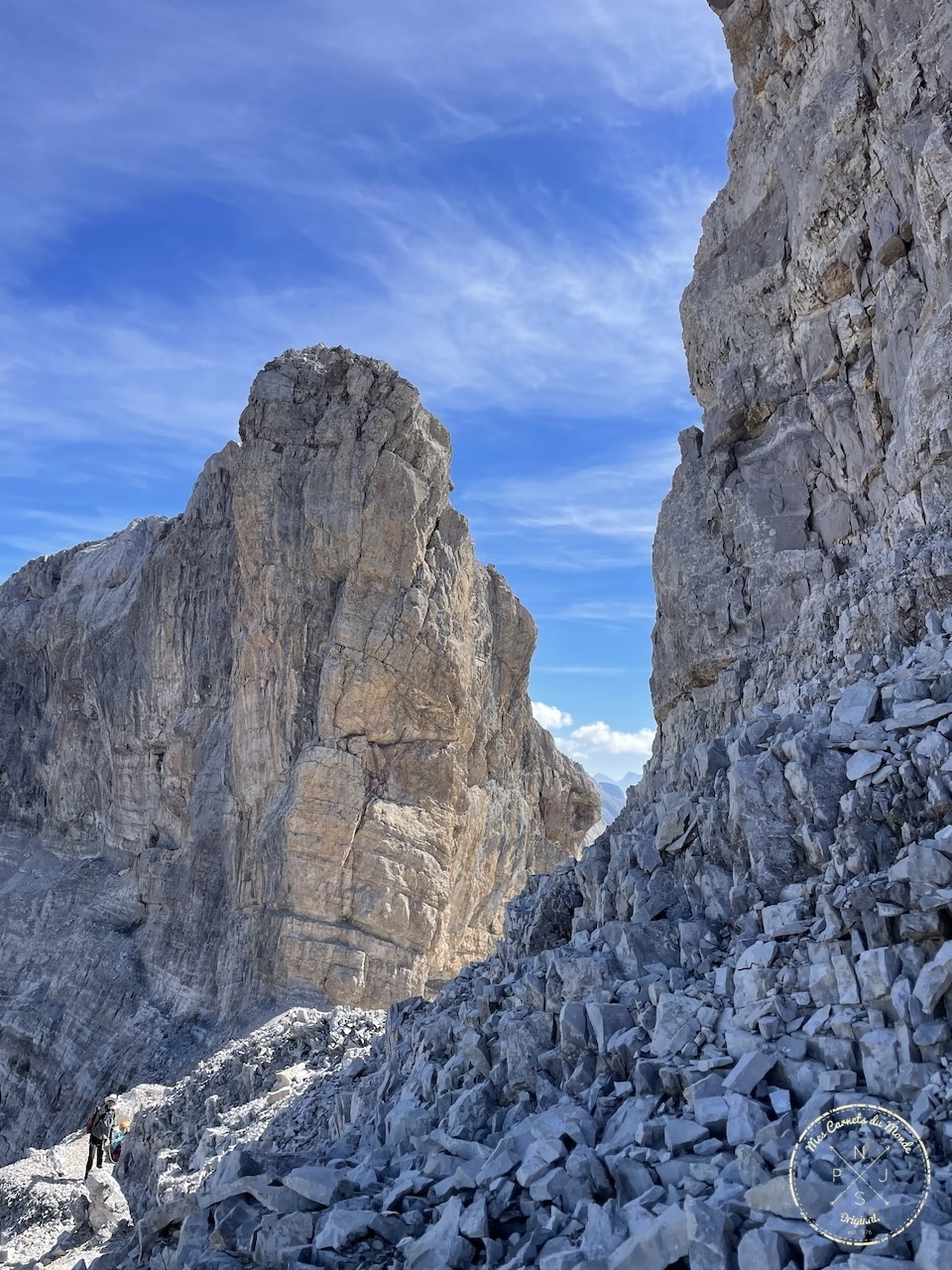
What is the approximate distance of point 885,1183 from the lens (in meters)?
5.39

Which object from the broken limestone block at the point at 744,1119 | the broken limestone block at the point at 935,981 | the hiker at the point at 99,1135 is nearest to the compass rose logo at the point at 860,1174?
the broken limestone block at the point at 744,1119

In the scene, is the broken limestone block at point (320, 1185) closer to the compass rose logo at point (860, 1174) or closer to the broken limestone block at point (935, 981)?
the compass rose logo at point (860, 1174)

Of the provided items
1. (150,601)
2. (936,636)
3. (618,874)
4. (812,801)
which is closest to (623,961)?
(618,874)

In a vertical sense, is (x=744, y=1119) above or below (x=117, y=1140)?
above

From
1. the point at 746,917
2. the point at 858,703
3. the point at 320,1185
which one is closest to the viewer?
the point at 320,1185

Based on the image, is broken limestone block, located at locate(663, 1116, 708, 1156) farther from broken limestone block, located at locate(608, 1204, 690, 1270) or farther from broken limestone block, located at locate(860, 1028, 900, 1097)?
broken limestone block, located at locate(860, 1028, 900, 1097)

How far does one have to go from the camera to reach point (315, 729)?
2936cm

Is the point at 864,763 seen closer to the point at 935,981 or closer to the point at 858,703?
the point at 858,703

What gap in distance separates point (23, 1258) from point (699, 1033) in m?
15.4

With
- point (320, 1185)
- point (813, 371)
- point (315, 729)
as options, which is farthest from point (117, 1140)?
point (813, 371)

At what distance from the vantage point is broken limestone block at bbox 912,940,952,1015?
20.3 ft

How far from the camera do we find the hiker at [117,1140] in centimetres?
2111

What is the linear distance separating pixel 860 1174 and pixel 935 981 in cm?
138

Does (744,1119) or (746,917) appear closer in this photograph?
(744,1119)
